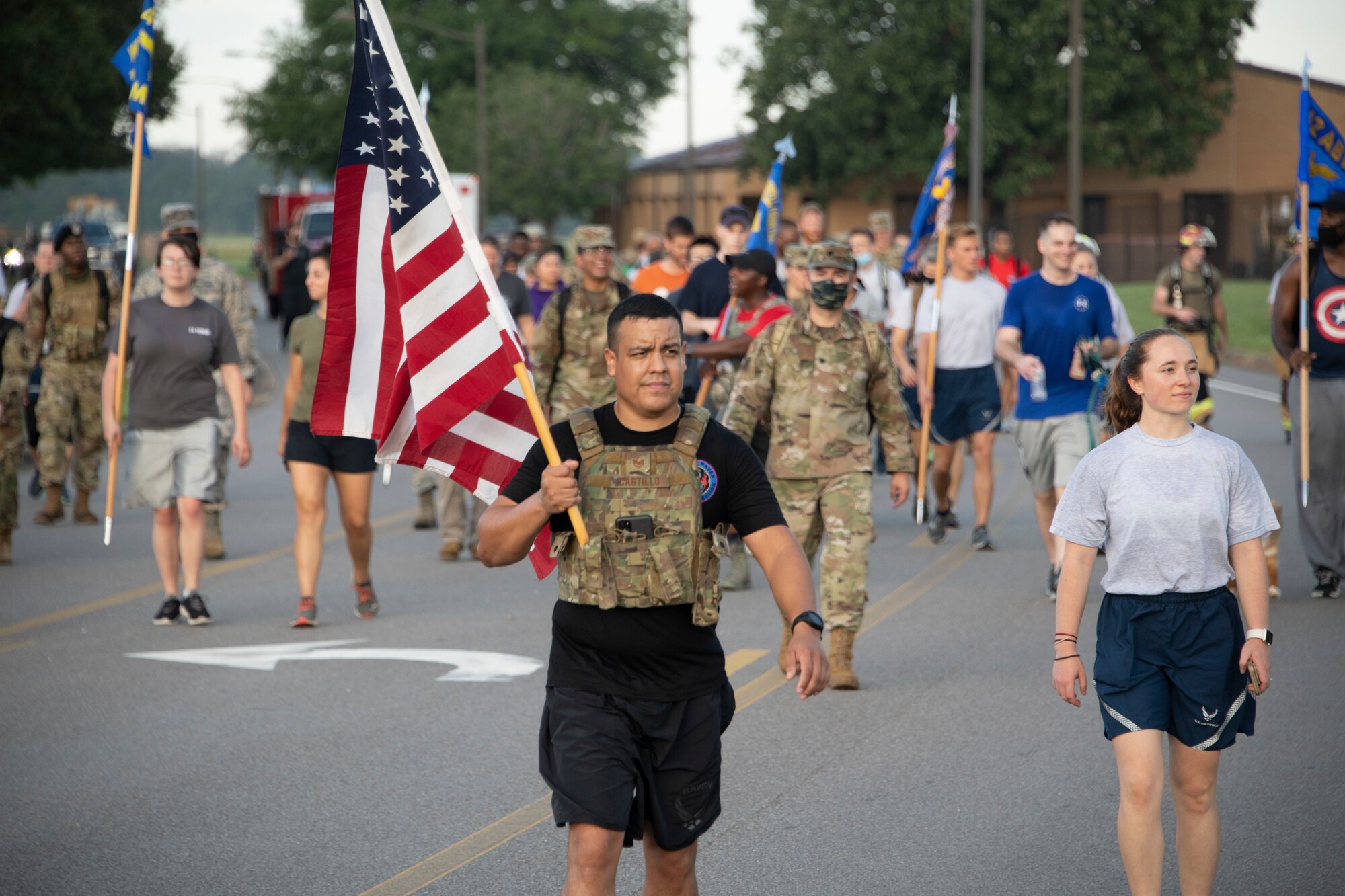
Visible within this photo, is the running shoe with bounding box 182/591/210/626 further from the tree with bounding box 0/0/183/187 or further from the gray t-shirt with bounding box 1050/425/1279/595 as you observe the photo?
the tree with bounding box 0/0/183/187

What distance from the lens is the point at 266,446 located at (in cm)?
1862

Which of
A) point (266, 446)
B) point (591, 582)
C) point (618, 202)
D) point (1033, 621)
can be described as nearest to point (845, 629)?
point (1033, 621)

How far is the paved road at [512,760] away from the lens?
5.18m

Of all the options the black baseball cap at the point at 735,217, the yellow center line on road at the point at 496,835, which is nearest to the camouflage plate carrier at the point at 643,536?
the yellow center line on road at the point at 496,835

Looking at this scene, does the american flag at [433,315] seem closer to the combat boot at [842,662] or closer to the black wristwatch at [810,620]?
the black wristwatch at [810,620]

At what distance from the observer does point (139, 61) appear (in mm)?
10375

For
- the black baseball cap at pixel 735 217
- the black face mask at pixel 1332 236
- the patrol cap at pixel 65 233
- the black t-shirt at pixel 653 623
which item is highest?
the black baseball cap at pixel 735 217

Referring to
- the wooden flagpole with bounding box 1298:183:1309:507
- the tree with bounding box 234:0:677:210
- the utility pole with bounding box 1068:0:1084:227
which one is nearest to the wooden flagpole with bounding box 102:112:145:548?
the wooden flagpole with bounding box 1298:183:1309:507

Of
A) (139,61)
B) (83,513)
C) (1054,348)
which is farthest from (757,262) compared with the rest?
(83,513)

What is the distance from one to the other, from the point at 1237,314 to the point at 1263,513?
99.6 ft

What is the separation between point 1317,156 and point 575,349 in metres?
4.72

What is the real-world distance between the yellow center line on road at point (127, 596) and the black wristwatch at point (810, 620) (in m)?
6.44

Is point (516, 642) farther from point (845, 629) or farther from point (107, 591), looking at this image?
point (107, 591)

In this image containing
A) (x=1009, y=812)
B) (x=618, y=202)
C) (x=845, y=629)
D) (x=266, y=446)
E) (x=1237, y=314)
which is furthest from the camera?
(x=618, y=202)
